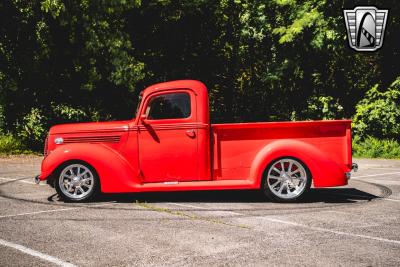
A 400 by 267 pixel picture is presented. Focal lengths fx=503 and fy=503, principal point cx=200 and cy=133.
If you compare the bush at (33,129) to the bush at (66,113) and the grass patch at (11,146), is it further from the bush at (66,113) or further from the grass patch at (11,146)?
the bush at (66,113)

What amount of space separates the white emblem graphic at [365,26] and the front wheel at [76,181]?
13.2 meters

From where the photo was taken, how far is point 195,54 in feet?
79.9

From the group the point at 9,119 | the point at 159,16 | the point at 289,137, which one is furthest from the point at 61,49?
the point at 289,137

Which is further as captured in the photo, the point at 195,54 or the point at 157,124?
the point at 195,54

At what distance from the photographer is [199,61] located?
2447cm

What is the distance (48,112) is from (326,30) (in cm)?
1133

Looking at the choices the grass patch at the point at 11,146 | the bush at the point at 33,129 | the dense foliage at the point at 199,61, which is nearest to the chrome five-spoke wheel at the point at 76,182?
the dense foliage at the point at 199,61

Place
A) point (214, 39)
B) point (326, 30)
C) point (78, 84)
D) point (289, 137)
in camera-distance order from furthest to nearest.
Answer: point (214, 39)
point (78, 84)
point (326, 30)
point (289, 137)

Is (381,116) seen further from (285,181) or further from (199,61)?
(285,181)

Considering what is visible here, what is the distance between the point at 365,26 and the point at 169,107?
1334 cm

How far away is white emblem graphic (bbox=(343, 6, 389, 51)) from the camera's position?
18.6m

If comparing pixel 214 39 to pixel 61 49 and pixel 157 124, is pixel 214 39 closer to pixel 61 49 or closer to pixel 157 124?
pixel 61 49

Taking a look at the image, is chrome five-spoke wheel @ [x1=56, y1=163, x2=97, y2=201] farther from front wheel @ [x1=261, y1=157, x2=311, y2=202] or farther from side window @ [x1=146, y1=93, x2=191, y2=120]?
front wheel @ [x1=261, y1=157, x2=311, y2=202]

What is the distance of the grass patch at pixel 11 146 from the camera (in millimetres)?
18328
